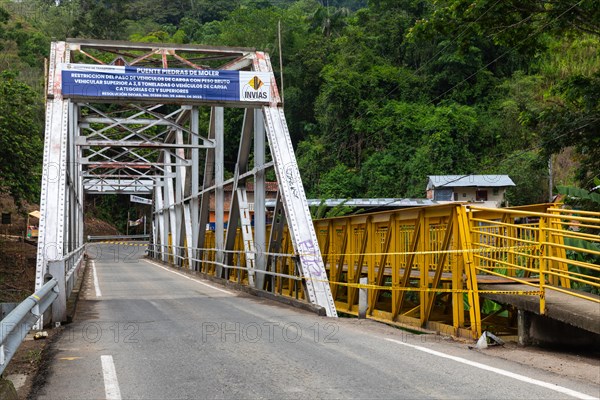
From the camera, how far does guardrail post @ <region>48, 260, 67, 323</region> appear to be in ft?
35.6

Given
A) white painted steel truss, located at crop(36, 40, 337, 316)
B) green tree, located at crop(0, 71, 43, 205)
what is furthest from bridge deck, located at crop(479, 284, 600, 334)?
green tree, located at crop(0, 71, 43, 205)

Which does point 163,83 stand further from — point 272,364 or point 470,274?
point 272,364

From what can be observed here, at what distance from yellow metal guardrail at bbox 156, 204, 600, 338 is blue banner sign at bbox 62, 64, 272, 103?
364cm

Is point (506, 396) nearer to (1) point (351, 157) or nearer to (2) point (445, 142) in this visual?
(2) point (445, 142)

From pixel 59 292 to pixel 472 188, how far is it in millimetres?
47548

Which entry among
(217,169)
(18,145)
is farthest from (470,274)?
(18,145)

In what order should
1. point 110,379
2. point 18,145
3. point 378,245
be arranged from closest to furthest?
point 110,379
point 378,245
point 18,145

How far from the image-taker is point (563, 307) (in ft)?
25.1

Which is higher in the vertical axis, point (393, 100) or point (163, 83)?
point (393, 100)

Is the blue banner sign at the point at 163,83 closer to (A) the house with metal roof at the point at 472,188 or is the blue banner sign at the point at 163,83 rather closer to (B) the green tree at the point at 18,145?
(B) the green tree at the point at 18,145

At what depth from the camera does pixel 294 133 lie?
221ft

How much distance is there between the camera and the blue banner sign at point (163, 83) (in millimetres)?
15414

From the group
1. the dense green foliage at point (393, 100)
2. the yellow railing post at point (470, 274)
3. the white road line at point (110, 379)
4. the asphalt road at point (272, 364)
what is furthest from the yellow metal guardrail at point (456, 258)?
the dense green foliage at point (393, 100)

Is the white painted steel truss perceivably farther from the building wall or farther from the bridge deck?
the building wall
